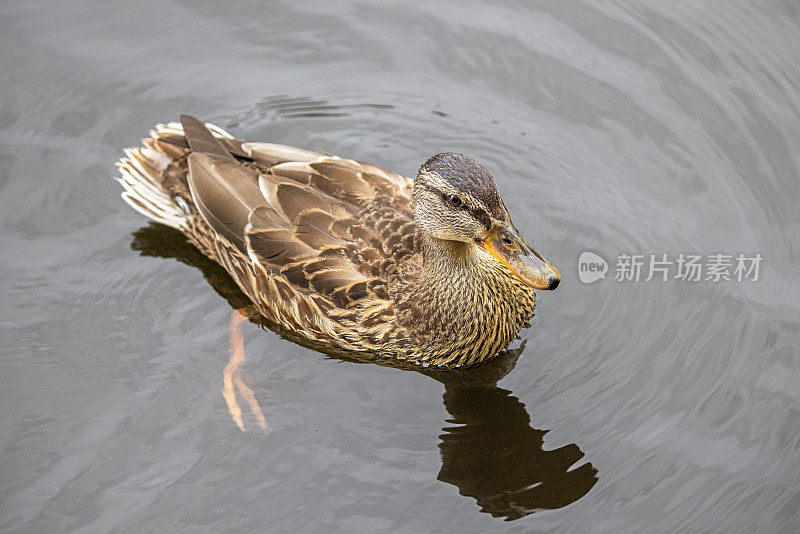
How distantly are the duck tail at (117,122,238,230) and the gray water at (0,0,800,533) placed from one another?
1.11 feet

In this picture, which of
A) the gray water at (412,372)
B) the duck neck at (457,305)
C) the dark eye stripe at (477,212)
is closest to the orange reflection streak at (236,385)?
the gray water at (412,372)

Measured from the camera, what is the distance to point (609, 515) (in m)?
5.93

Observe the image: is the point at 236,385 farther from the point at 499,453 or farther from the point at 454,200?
the point at 454,200

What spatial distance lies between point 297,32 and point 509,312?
4.21 meters

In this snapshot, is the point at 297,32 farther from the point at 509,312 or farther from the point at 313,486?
the point at 313,486

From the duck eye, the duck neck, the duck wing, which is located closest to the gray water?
the duck neck

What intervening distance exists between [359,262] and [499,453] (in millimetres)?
1707

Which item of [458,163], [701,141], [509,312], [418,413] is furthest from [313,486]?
[701,141]

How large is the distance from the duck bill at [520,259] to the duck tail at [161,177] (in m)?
2.74

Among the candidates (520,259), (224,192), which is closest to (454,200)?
(520,259)

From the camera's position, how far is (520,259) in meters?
6.08

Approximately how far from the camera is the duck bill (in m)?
Result: 6.03

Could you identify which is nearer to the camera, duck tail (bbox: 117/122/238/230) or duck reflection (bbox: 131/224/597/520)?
duck reflection (bbox: 131/224/597/520)

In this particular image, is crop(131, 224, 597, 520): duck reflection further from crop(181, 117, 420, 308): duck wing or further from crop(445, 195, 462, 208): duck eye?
crop(445, 195, 462, 208): duck eye
